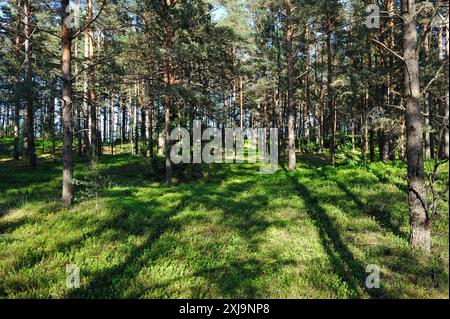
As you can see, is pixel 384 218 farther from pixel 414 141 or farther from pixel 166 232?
pixel 166 232

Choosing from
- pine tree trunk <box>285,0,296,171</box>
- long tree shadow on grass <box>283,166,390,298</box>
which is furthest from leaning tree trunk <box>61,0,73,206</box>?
pine tree trunk <box>285,0,296,171</box>

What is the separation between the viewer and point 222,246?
20.2 feet

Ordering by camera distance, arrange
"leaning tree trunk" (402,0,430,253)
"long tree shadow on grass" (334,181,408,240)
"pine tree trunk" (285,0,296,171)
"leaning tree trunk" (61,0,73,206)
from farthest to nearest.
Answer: "pine tree trunk" (285,0,296,171) → "leaning tree trunk" (61,0,73,206) → "long tree shadow on grass" (334,181,408,240) → "leaning tree trunk" (402,0,430,253)

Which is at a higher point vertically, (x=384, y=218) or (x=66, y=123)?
(x=66, y=123)

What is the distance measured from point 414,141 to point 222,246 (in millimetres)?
4656

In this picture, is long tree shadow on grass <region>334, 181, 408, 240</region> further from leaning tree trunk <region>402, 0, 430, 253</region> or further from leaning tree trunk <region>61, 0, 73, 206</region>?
leaning tree trunk <region>61, 0, 73, 206</region>

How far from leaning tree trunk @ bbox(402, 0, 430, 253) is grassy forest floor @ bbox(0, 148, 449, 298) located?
1.28 ft

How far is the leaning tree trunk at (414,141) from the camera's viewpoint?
577 cm

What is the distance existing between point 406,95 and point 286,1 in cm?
1461

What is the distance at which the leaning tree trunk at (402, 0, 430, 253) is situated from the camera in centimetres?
Result: 577

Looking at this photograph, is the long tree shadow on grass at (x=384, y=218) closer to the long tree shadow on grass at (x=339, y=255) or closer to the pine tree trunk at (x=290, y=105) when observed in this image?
the long tree shadow on grass at (x=339, y=255)

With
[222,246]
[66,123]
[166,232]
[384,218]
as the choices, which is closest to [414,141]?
[384,218]

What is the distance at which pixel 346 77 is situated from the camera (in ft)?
69.4

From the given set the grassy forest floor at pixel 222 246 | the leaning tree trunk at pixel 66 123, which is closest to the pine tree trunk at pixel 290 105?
the grassy forest floor at pixel 222 246
